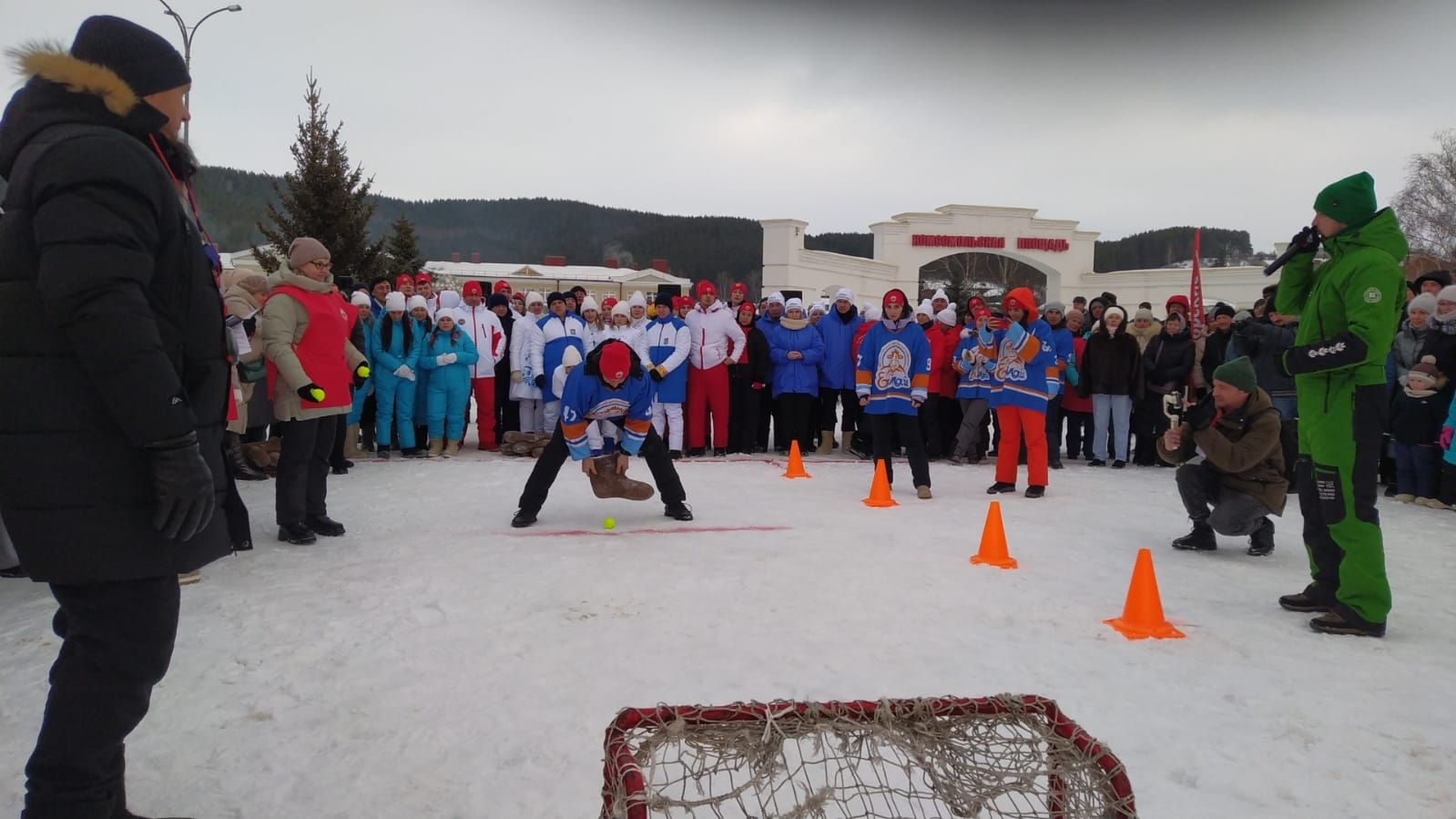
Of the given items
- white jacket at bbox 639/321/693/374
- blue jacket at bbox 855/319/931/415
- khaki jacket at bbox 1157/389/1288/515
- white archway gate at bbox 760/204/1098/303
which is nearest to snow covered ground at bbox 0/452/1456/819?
khaki jacket at bbox 1157/389/1288/515

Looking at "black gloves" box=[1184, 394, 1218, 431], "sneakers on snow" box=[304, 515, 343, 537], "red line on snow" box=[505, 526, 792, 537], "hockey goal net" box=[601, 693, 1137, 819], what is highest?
"black gloves" box=[1184, 394, 1218, 431]

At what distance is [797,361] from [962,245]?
2496cm

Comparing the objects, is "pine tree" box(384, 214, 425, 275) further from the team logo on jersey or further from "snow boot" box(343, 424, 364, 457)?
the team logo on jersey

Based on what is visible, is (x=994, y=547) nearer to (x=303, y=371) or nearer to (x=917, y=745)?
(x=917, y=745)

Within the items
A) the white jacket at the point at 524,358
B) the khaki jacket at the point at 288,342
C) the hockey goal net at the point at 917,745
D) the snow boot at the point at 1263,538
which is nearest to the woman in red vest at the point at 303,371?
the khaki jacket at the point at 288,342

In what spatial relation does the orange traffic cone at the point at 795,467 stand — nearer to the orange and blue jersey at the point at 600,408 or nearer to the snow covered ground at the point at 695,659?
the snow covered ground at the point at 695,659

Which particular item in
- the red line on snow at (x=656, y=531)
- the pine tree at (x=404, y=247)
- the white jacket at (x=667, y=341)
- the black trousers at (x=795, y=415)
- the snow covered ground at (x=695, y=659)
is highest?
the pine tree at (x=404, y=247)

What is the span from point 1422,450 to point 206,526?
10277 millimetres

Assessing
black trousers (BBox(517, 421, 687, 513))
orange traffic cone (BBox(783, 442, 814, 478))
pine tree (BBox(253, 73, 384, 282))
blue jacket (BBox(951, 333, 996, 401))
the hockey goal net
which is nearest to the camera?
the hockey goal net

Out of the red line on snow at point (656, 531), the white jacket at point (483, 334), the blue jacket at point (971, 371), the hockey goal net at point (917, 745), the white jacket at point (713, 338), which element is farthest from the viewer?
the white jacket at point (713, 338)

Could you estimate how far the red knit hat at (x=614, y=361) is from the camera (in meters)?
6.34

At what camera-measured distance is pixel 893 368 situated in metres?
8.54

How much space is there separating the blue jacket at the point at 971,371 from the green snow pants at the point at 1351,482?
19.8 ft

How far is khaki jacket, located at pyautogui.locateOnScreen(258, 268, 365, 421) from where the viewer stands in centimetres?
588
